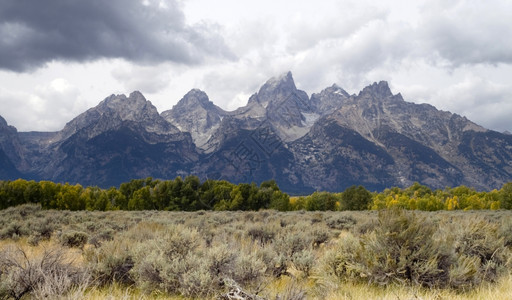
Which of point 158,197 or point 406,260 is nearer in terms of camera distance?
point 406,260

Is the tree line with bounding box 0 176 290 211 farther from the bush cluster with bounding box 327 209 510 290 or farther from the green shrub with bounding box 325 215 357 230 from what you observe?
the bush cluster with bounding box 327 209 510 290

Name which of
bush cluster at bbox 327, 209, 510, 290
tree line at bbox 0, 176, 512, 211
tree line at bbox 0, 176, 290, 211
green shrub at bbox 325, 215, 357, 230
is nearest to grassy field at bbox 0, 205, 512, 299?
bush cluster at bbox 327, 209, 510, 290

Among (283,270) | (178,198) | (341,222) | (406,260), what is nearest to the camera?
(406,260)

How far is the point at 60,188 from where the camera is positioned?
5831 centimetres

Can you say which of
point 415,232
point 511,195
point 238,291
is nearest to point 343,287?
point 415,232

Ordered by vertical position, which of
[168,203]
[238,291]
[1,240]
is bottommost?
[168,203]

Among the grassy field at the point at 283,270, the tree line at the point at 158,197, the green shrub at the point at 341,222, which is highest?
the grassy field at the point at 283,270

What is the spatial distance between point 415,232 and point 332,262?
1.76m

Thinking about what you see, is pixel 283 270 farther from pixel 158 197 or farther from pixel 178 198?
pixel 158 197

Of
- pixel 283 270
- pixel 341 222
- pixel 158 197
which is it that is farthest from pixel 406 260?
pixel 158 197

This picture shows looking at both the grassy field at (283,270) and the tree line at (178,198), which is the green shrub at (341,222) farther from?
the tree line at (178,198)

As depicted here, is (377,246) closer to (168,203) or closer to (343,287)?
(343,287)

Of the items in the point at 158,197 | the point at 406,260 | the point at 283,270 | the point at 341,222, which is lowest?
the point at 158,197

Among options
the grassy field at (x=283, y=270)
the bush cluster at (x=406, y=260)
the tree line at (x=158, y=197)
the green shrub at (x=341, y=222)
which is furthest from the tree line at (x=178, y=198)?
the grassy field at (x=283, y=270)
